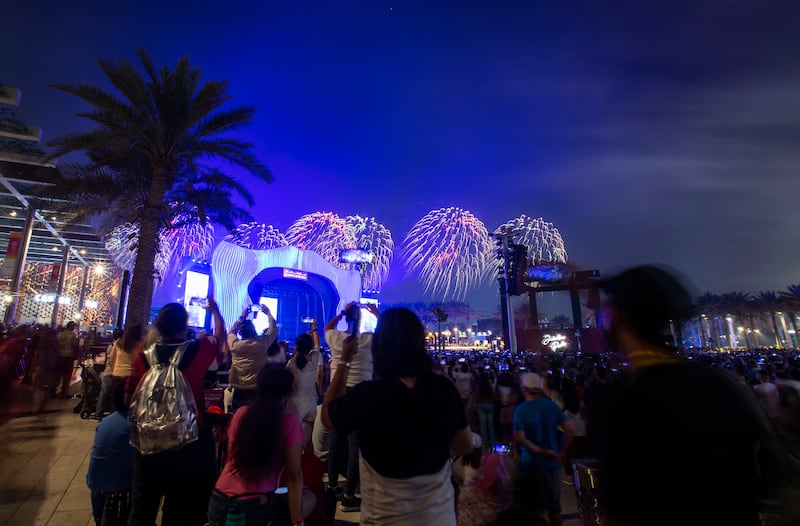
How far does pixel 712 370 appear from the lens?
1.43 metres

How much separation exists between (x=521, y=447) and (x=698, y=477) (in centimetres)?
277

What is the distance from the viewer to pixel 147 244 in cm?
1236

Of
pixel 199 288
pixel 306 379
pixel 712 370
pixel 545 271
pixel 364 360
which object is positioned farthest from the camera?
pixel 545 271

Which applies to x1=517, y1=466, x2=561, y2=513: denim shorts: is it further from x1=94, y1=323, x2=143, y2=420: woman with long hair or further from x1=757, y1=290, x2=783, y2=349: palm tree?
x1=757, y1=290, x2=783, y2=349: palm tree

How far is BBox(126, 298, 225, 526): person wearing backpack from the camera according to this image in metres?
2.66

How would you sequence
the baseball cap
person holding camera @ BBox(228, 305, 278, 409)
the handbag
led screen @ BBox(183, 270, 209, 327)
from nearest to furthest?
the handbag, the baseball cap, person holding camera @ BBox(228, 305, 278, 409), led screen @ BBox(183, 270, 209, 327)

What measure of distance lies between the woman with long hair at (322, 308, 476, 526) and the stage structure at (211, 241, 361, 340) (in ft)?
91.8

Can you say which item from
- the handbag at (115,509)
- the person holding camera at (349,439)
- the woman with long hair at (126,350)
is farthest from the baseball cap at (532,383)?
the woman with long hair at (126,350)

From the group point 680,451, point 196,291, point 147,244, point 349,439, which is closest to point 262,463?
point 680,451

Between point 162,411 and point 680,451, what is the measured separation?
2941 mm

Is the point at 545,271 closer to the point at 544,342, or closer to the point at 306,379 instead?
the point at 544,342

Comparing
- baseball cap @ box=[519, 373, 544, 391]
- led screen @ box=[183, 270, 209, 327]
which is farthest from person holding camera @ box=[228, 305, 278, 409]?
led screen @ box=[183, 270, 209, 327]

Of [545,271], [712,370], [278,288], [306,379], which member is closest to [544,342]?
[545,271]

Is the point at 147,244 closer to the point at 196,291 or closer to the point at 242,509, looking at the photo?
the point at 242,509
